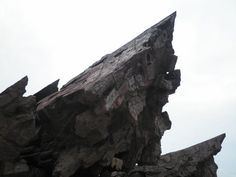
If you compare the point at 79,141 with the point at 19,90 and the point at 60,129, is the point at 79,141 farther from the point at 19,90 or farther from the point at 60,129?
the point at 19,90

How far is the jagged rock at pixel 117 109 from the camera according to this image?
32.5 metres

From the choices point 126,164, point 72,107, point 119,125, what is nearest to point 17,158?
point 72,107

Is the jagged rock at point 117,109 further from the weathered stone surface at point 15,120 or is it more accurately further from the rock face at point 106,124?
the weathered stone surface at point 15,120

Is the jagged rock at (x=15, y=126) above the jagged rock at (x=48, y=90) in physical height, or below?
below

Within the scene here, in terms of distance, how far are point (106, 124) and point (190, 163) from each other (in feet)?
55.7

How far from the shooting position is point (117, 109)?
35.1 meters

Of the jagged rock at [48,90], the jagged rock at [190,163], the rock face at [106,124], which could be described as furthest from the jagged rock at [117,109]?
the jagged rock at [48,90]

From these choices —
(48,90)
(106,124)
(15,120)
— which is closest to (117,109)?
(106,124)

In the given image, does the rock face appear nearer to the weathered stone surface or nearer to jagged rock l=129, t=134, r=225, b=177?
the weathered stone surface

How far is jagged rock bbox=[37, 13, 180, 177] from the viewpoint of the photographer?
32469 millimetres

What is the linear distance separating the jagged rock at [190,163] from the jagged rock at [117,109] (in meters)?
1.75

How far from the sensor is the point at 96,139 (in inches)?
1330

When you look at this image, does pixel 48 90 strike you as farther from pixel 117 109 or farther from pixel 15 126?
pixel 15 126

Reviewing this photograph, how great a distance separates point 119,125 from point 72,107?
21.9 feet
